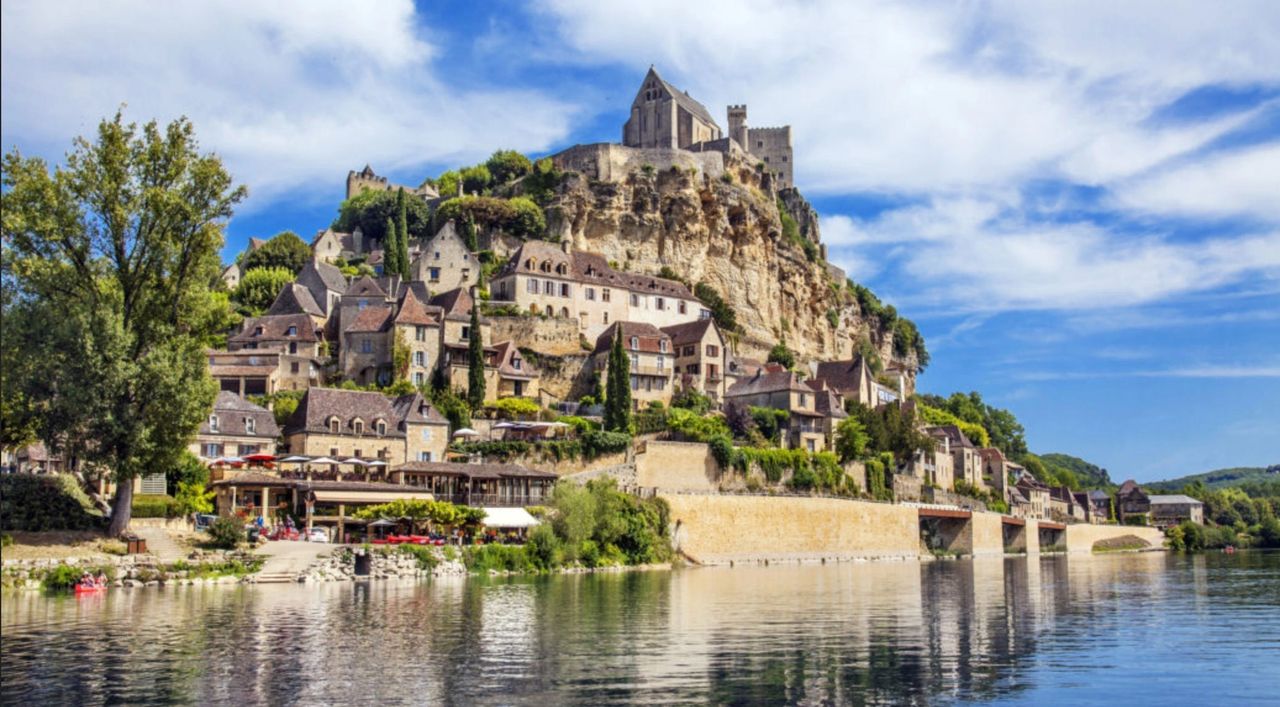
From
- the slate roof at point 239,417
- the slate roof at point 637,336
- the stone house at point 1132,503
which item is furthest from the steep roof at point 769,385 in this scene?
the stone house at point 1132,503

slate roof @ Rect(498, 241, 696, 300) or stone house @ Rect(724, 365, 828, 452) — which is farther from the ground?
slate roof @ Rect(498, 241, 696, 300)

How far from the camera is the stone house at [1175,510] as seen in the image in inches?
4995

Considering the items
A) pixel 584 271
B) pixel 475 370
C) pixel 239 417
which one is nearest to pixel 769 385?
pixel 584 271

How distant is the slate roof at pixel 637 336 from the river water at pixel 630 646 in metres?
36.6

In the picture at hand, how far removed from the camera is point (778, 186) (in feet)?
419

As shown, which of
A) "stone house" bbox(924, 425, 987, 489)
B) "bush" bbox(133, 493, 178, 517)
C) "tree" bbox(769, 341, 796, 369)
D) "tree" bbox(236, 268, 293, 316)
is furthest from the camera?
"tree" bbox(769, 341, 796, 369)

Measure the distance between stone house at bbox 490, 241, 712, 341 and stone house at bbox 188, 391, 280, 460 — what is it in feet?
78.5

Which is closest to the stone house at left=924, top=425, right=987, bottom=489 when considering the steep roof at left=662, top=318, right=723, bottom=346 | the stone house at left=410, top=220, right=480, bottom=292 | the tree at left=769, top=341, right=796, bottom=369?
the tree at left=769, top=341, right=796, bottom=369

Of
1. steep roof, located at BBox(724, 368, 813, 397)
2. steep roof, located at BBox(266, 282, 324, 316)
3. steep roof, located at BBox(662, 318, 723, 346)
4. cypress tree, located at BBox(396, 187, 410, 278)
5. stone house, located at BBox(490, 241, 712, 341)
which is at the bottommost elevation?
steep roof, located at BBox(724, 368, 813, 397)

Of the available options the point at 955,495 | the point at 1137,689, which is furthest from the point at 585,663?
the point at 955,495

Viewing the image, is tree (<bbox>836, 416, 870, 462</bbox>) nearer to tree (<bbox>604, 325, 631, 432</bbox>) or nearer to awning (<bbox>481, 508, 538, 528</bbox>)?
tree (<bbox>604, 325, 631, 432</bbox>)

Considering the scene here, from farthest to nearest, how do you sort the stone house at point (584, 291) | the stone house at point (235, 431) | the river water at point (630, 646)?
the stone house at point (584, 291) → the stone house at point (235, 431) → the river water at point (630, 646)

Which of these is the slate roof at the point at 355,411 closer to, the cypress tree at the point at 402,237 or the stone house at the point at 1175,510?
the cypress tree at the point at 402,237

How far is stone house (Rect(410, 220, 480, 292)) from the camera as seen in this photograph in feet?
270
